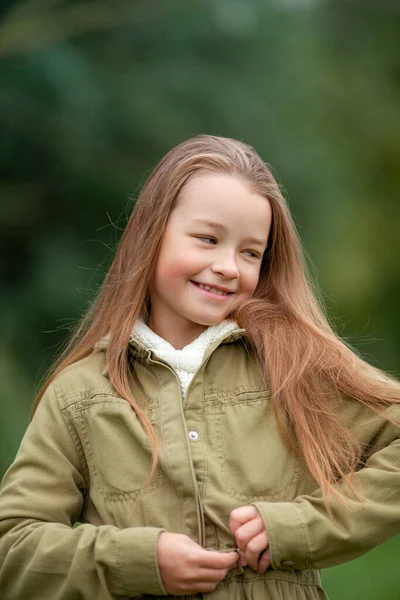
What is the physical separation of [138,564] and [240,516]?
0.21 meters

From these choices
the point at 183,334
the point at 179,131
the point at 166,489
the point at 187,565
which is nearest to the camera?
the point at 187,565

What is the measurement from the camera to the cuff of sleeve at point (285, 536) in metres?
1.86

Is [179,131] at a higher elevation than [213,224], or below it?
higher

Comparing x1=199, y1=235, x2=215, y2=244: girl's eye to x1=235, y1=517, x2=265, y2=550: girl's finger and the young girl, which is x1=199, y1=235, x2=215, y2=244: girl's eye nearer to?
the young girl

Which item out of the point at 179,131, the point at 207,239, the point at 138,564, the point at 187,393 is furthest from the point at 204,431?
the point at 179,131

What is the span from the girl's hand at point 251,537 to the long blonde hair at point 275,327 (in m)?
0.15

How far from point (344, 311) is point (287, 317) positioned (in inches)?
93.9

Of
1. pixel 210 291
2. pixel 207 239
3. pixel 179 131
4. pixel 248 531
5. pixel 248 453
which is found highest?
pixel 179 131

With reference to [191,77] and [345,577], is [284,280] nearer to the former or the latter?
[345,577]

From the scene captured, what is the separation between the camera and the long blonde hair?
201cm

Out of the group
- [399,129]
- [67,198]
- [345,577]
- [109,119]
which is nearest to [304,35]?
[399,129]

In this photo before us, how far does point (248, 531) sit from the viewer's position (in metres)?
1.86

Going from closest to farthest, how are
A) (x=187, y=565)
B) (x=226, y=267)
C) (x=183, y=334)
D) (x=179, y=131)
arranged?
(x=187, y=565) < (x=226, y=267) < (x=183, y=334) < (x=179, y=131)

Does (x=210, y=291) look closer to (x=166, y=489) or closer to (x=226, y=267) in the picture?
(x=226, y=267)
